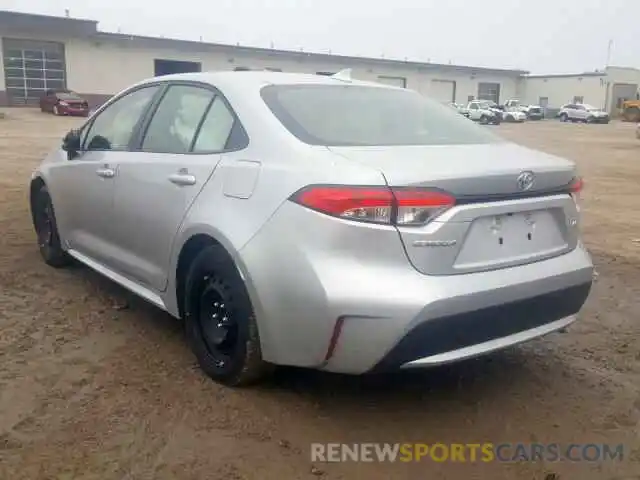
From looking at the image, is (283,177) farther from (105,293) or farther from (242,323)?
(105,293)

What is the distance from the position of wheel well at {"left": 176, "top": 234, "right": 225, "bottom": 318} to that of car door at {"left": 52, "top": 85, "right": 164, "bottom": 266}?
854 millimetres

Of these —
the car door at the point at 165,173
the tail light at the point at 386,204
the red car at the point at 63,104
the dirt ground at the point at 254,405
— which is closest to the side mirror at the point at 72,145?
the car door at the point at 165,173

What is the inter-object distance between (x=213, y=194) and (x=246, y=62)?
46.7 m

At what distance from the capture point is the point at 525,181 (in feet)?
9.37

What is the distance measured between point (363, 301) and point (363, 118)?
1147 mm

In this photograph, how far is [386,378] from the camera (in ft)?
11.1

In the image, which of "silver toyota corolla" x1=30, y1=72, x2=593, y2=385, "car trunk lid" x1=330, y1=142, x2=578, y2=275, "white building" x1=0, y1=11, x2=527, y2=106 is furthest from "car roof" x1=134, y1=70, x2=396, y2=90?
"white building" x1=0, y1=11, x2=527, y2=106

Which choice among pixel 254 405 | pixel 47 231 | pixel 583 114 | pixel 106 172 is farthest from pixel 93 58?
pixel 254 405

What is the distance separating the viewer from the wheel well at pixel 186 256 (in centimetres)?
315

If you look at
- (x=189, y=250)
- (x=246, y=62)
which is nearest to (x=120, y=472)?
(x=189, y=250)

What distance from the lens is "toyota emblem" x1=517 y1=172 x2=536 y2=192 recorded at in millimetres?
2836

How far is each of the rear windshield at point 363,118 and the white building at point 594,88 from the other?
64.3 meters

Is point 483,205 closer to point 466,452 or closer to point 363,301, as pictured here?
point 363,301

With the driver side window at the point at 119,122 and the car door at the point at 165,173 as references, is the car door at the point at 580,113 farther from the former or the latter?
the car door at the point at 165,173
